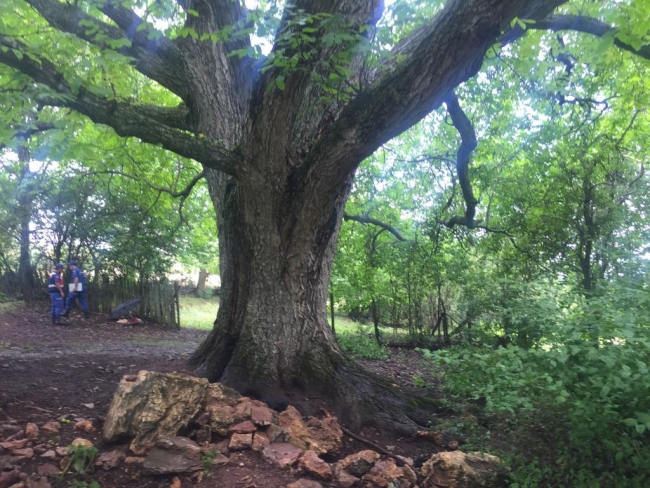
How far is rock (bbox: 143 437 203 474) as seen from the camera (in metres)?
3.76

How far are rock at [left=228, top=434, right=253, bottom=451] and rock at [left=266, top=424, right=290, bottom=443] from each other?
0.18 metres

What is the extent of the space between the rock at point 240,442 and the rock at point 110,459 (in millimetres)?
879

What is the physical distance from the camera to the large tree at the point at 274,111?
173 inches

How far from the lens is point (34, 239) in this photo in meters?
14.2

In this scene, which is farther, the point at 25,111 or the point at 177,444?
the point at 25,111

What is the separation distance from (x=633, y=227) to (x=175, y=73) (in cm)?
825

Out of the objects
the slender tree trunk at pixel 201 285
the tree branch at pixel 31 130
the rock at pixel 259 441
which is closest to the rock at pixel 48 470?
the rock at pixel 259 441

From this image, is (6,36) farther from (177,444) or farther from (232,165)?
(177,444)

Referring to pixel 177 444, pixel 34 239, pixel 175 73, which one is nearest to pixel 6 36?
pixel 175 73

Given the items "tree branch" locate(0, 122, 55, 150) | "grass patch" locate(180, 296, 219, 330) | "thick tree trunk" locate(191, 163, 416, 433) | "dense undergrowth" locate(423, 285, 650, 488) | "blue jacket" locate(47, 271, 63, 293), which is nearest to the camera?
"dense undergrowth" locate(423, 285, 650, 488)

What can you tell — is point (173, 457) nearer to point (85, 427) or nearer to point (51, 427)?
point (85, 427)

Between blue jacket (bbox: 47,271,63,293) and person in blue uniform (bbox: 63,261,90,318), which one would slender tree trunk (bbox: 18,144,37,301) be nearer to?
person in blue uniform (bbox: 63,261,90,318)

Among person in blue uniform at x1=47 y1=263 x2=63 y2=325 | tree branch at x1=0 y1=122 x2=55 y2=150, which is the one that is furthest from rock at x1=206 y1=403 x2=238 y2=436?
person in blue uniform at x1=47 y1=263 x2=63 y2=325

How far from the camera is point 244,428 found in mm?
4367
